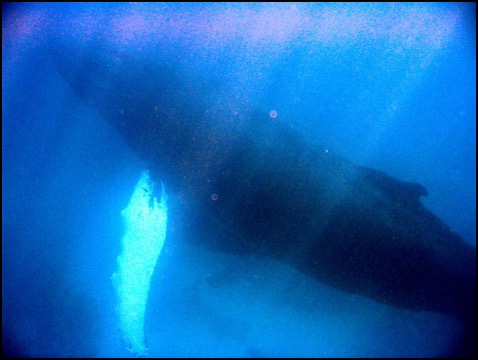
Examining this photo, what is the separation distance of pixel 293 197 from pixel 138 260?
3.89m

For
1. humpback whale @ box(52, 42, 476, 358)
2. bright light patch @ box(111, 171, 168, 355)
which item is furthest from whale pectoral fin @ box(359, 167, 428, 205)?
bright light patch @ box(111, 171, 168, 355)

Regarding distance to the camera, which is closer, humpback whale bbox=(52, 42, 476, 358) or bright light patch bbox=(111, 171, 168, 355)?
humpback whale bbox=(52, 42, 476, 358)

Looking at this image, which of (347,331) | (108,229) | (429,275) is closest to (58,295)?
(108,229)

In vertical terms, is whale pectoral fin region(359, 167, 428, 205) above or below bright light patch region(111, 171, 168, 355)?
above

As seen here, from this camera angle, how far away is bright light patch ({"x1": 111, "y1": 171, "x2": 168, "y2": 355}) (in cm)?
541

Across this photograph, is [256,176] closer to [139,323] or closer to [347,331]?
[139,323]

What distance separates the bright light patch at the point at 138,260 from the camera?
5.41m

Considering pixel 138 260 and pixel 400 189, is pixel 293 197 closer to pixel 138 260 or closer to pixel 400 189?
pixel 400 189

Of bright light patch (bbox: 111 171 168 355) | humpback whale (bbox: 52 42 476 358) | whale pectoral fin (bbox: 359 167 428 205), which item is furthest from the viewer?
bright light patch (bbox: 111 171 168 355)

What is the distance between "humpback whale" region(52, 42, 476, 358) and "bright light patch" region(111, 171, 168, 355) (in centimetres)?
116

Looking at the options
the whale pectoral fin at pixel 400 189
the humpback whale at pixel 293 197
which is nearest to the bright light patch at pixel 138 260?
the humpback whale at pixel 293 197

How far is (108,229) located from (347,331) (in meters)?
8.13

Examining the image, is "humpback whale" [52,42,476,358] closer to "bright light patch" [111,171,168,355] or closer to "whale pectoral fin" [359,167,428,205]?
"whale pectoral fin" [359,167,428,205]

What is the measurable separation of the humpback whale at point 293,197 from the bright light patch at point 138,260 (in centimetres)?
116
